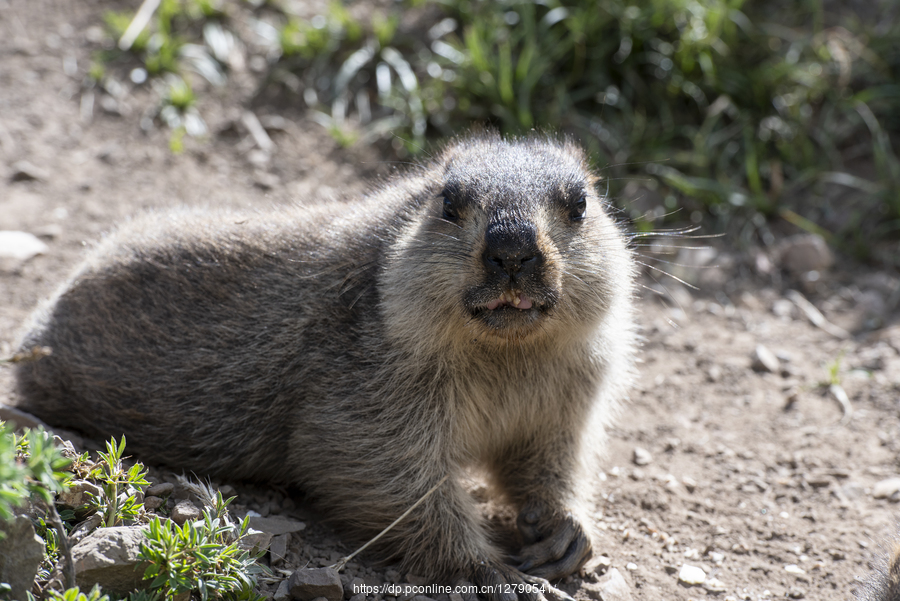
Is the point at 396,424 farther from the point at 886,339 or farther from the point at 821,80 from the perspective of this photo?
the point at 821,80

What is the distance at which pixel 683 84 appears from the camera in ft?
28.2

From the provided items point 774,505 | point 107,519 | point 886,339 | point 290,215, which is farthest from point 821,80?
point 107,519

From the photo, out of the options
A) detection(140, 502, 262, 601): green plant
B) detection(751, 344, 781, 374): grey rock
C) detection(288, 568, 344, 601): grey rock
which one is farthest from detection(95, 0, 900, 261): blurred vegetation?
detection(140, 502, 262, 601): green plant

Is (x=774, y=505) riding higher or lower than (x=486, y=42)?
lower

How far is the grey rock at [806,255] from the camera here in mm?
7797

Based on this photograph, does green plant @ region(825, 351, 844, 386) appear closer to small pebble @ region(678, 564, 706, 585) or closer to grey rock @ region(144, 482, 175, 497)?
small pebble @ region(678, 564, 706, 585)

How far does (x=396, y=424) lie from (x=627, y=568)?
5.30 feet

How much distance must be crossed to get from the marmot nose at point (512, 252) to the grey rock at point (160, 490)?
2.09 m

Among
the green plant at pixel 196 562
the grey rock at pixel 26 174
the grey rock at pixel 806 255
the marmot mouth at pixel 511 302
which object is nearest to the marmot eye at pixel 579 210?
the marmot mouth at pixel 511 302

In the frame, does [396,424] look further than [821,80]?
No

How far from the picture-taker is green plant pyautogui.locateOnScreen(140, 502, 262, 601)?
3324 mm

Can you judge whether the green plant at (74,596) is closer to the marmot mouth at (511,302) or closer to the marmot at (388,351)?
the marmot at (388,351)

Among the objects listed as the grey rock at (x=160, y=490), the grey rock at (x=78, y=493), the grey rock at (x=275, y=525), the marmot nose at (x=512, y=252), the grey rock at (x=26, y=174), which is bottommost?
the grey rock at (x=275, y=525)

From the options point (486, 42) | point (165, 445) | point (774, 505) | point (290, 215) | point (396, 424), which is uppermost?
point (486, 42)
